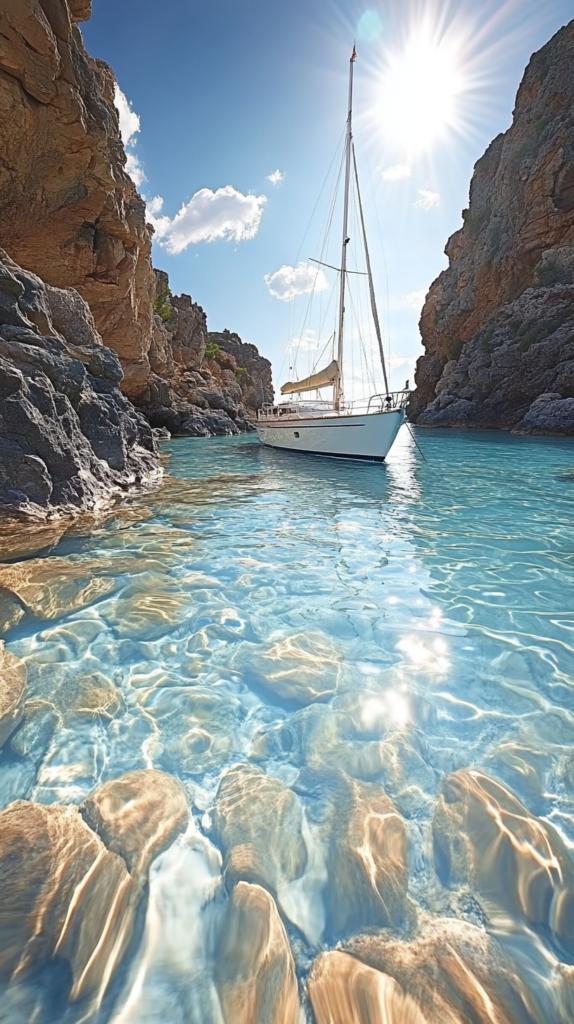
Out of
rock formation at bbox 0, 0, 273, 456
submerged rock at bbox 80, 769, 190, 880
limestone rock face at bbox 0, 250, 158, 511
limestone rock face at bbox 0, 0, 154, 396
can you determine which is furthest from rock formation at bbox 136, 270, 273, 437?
submerged rock at bbox 80, 769, 190, 880

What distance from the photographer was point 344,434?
16.6 metres

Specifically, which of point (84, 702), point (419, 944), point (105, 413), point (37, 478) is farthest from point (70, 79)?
point (419, 944)

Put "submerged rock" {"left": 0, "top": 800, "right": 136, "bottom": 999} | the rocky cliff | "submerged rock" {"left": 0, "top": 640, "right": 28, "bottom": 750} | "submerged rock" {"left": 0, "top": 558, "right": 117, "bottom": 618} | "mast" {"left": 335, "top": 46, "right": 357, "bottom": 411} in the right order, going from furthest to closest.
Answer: the rocky cliff
"mast" {"left": 335, "top": 46, "right": 357, "bottom": 411}
"submerged rock" {"left": 0, "top": 558, "right": 117, "bottom": 618}
"submerged rock" {"left": 0, "top": 640, "right": 28, "bottom": 750}
"submerged rock" {"left": 0, "top": 800, "right": 136, "bottom": 999}

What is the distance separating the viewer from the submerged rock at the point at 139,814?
172 cm

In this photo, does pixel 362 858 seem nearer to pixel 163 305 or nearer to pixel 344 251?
pixel 344 251

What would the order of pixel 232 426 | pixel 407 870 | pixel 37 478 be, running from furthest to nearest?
pixel 232 426
pixel 37 478
pixel 407 870

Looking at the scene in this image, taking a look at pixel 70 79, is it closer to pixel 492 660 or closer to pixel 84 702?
pixel 84 702

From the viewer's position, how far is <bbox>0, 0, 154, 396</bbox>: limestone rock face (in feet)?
34.7

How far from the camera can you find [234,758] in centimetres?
229

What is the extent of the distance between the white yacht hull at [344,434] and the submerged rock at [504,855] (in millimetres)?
13220

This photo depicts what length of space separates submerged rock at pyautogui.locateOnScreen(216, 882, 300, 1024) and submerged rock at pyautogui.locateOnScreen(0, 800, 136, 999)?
362 millimetres

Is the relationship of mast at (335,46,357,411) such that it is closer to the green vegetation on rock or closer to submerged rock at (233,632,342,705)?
submerged rock at (233,632,342,705)

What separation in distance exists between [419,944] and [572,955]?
0.53 m

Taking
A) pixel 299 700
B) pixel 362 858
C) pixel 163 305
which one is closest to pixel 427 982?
pixel 362 858
